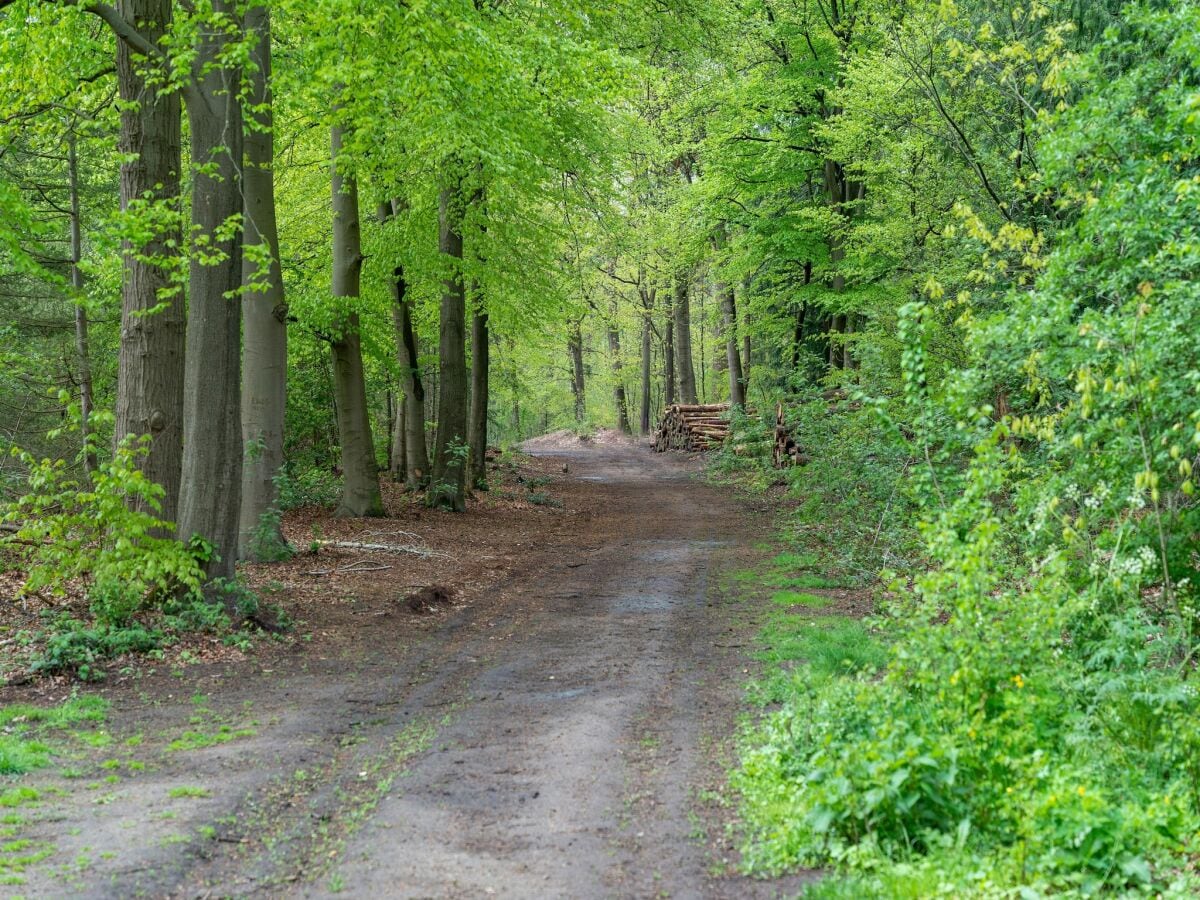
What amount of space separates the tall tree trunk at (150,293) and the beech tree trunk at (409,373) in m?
7.42

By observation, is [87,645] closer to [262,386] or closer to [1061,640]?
[262,386]

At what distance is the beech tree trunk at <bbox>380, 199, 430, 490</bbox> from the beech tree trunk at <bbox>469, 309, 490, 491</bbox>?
134 cm

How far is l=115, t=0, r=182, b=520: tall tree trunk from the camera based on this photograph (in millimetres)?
9047

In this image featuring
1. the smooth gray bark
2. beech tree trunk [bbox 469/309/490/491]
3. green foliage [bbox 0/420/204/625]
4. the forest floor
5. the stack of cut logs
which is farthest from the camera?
the smooth gray bark

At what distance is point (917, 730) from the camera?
471cm

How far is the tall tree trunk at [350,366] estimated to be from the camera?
14673mm

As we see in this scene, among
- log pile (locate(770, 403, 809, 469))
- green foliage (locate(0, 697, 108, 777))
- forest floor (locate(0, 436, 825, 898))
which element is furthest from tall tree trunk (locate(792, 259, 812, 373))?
green foliage (locate(0, 697, 108, 777))

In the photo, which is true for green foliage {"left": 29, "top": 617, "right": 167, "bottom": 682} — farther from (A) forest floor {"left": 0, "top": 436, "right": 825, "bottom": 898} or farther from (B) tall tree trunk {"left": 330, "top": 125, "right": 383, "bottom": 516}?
(B) tall tree trunk {"left": 330, "top": 125, "right": 383, "bottom": 516}

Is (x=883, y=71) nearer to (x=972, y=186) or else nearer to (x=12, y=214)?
(x=972, y=186)

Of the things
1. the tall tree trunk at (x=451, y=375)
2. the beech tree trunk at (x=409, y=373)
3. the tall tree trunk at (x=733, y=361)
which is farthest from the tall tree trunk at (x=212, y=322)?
the tall tree trunk at (x=733, y=361)

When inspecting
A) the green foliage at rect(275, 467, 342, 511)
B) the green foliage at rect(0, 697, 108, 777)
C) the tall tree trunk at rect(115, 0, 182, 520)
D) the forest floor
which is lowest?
the forest floor

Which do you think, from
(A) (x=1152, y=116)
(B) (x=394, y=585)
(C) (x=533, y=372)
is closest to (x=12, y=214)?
(B) (x=394, y=585)

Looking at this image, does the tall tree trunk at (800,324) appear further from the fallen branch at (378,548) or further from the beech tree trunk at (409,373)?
the fallen branch at (378,548)

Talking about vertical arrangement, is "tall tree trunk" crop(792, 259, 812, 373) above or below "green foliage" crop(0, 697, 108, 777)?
above
